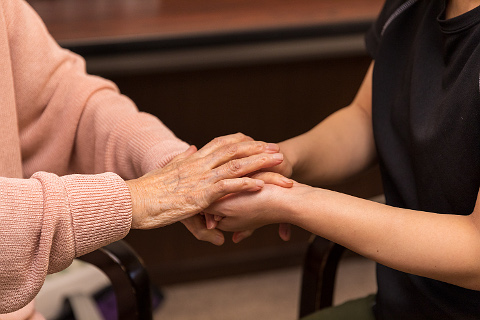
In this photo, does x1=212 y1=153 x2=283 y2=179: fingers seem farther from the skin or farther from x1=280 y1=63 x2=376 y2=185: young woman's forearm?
x1=280 y1=63 x2=376 y2=185: young woman's forearm

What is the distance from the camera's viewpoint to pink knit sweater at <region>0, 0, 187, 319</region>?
0.91 metres

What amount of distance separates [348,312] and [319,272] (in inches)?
3.8

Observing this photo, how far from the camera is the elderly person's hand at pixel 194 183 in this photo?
1.05 m

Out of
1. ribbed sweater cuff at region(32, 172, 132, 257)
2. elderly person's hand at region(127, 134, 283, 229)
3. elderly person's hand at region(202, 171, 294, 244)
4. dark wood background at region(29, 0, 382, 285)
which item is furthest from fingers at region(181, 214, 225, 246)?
dark wood background at region(29, 0, 382, 285)

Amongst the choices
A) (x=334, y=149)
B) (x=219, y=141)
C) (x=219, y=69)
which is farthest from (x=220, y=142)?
(x=219, y=69)

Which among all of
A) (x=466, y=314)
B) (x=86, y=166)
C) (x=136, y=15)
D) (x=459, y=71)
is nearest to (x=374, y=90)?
(x=459, y=71)

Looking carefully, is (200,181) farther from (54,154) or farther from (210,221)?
(54,154)

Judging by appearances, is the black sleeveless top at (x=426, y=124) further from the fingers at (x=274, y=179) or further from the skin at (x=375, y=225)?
the fingers at (x=274, y=179)

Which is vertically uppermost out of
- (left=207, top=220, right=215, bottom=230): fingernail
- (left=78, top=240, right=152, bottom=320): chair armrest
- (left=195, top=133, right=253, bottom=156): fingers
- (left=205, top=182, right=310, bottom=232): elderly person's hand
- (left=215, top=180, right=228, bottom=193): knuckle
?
(left=195, top=133, right=253, bottom=156): fingers

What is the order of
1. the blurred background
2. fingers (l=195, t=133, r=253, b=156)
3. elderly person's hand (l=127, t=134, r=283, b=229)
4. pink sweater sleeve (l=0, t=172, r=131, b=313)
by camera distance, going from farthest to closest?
the blurred background → fingers (l=195, t=133, r=253, b=156) → elderly person's hand (l=127, t=134, r=283, b=229) → pink sweater sleeve (l=0, t=172, r=131, b=313)

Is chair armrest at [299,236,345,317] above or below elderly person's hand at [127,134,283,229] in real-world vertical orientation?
below

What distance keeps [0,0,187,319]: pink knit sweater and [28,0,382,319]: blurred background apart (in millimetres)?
654

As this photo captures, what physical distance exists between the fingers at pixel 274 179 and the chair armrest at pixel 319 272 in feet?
0.68

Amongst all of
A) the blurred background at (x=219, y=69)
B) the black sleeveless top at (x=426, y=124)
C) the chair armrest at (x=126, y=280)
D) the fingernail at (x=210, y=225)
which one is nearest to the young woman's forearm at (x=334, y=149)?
the black sleeveless top at (x=426, y=124)
